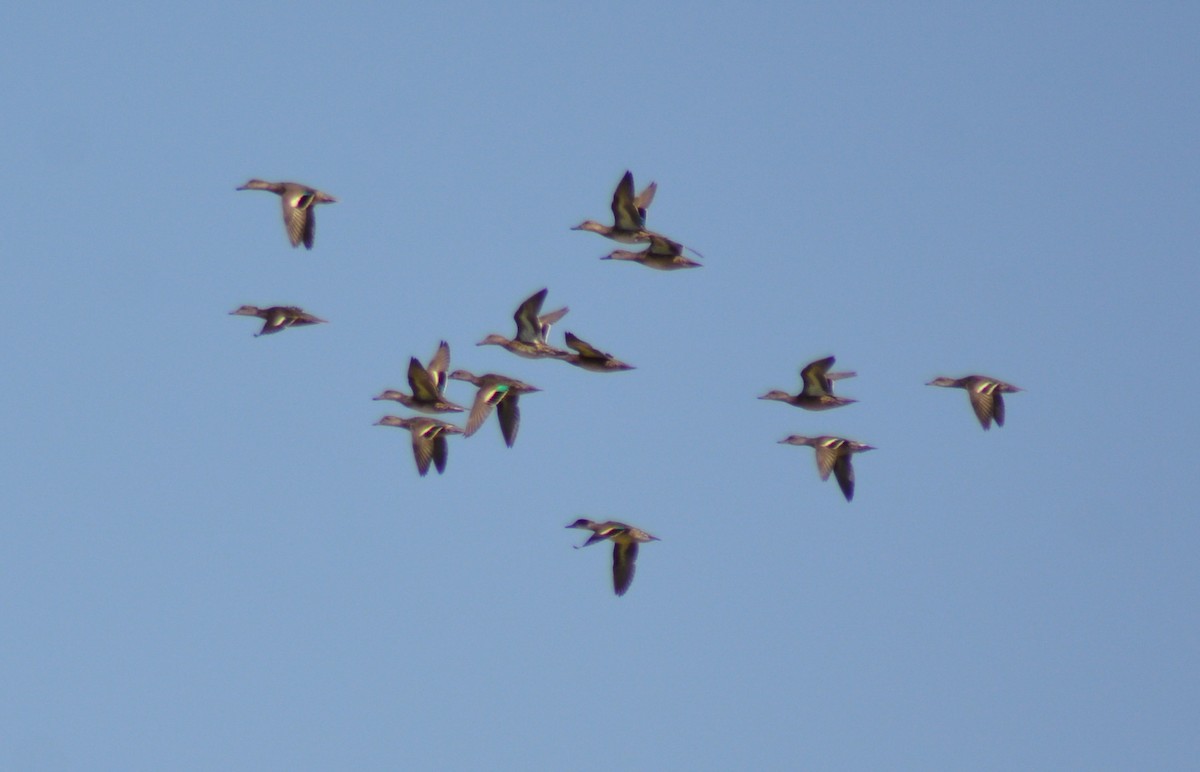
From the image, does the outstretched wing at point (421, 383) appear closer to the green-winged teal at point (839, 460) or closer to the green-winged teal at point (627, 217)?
the green-winged teal at point (627, 217)

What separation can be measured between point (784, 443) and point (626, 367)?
530 cm

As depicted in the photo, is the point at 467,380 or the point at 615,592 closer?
the point at 615,592

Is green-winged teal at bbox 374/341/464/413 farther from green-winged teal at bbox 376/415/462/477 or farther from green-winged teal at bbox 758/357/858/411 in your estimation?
green-winged teal at bbox 758/357/858/411

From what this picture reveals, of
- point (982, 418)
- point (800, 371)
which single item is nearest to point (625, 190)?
point (800, 371)

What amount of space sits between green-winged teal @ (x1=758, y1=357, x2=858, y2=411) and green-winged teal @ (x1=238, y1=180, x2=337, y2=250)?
9760 mm

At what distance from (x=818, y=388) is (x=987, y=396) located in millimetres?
3446

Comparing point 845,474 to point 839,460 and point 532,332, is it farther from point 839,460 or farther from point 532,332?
point 532,332

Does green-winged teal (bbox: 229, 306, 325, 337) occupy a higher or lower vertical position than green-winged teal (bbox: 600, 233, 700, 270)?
lower

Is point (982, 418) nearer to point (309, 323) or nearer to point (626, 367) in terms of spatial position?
point (626, 367)

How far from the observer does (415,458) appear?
1854 inches

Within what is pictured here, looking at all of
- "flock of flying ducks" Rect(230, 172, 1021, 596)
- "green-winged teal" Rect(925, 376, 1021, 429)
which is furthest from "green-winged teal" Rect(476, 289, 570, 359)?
"green-winged teal" Rect(925, 376, 1021, 429)

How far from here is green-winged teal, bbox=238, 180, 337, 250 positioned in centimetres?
4431

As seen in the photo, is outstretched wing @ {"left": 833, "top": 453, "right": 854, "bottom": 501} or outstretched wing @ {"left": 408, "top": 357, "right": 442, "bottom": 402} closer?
outstretched wing @ {"left": 408, "top": 357, "right": 442, "bottom": 402}

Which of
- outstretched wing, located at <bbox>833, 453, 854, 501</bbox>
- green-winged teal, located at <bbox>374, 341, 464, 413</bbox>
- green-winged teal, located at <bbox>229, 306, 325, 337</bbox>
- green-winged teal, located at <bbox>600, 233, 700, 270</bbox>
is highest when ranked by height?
green-winged teal, located at <bbox>600, 233, 700, 270</bbox>
